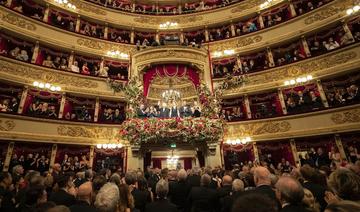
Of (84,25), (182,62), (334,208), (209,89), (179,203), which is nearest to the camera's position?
(334,208)

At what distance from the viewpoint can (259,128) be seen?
1477 cm

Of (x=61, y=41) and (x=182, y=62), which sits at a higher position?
(x=61, y=41)

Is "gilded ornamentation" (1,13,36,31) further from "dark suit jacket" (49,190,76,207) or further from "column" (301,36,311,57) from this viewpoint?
"column" (301,36,311,57)

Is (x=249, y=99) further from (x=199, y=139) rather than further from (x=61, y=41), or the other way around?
(x=61, y=41)

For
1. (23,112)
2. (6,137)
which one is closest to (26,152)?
(6,137)

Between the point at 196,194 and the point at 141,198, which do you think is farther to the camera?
the point at 196,194

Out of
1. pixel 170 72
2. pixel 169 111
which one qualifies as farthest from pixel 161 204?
pixel 170 72

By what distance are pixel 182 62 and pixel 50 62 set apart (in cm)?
939

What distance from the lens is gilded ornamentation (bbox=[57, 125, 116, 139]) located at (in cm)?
1383

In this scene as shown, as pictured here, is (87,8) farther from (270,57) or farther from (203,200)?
(203,200)

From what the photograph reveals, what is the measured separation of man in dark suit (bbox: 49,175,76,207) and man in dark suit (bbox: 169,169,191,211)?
7.69ft

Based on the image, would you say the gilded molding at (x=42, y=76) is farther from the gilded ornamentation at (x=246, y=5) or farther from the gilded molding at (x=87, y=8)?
the gilded ornamentation at (x=246, y=5)

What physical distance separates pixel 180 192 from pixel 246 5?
18601 millimetres

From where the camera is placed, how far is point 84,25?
61.9 feet
